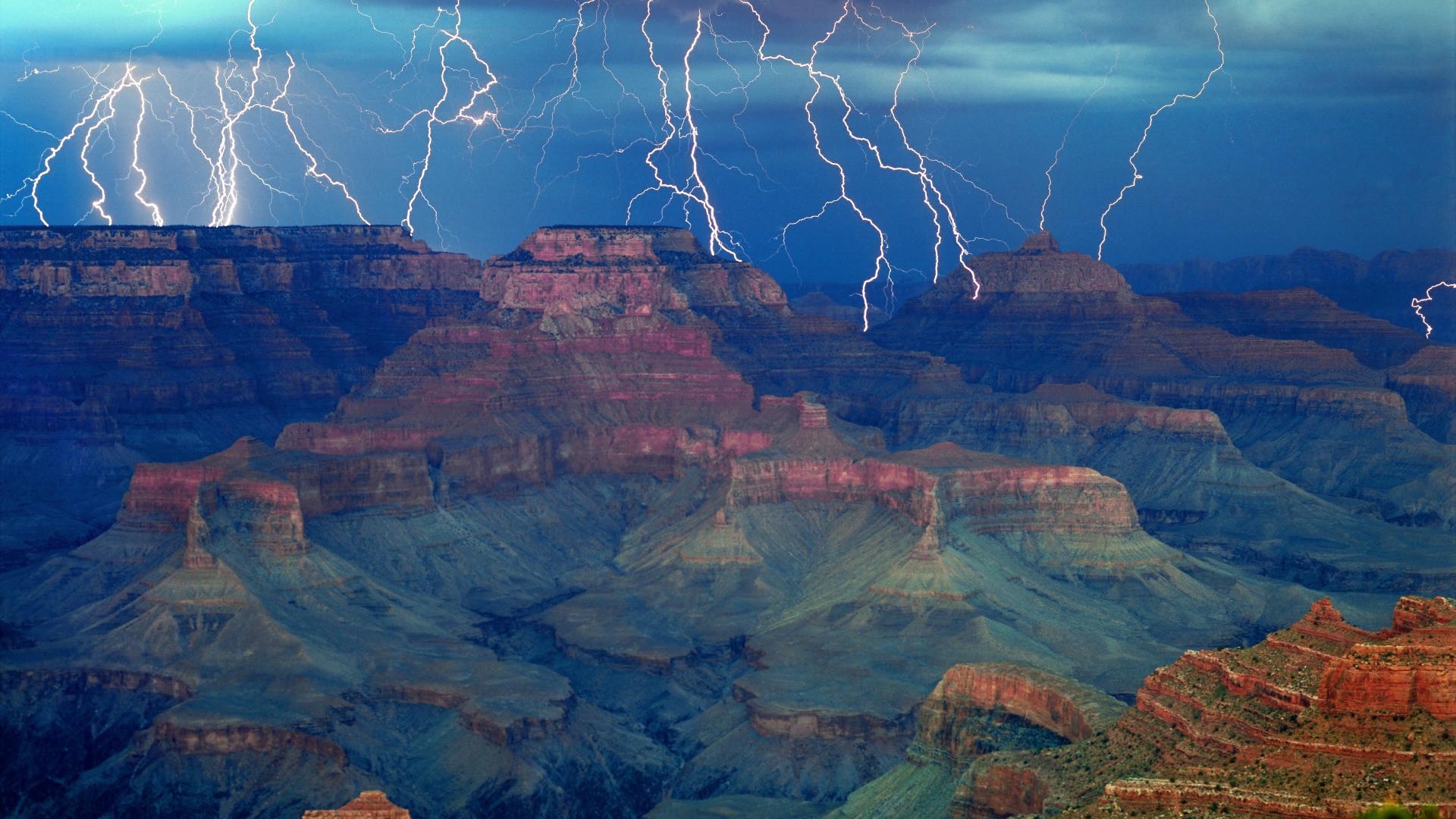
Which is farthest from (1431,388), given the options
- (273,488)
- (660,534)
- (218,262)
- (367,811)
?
(367,811)

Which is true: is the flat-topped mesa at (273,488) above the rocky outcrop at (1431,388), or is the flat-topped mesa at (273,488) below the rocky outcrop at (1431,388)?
below

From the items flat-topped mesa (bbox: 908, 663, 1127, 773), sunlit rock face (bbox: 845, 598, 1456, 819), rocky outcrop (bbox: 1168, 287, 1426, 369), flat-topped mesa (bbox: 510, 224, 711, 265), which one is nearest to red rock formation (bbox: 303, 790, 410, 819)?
sunlit rock face (bbox: 845, 598, 1456, 819)

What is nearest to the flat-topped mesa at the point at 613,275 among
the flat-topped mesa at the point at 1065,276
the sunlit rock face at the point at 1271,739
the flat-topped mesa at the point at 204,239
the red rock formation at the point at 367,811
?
the flat-topped mesa at the point at 204,239

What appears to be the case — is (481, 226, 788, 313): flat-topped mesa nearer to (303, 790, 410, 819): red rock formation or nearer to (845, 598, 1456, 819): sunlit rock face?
(845, 598, 1456, 819): sunlit rock face

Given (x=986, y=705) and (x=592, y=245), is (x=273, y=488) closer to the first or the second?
(x=986, y=705)

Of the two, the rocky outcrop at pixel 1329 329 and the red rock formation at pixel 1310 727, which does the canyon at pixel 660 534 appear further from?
the rocky outcrop at pixel 1329 329

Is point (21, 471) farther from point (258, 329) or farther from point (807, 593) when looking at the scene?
point (807, 593)
